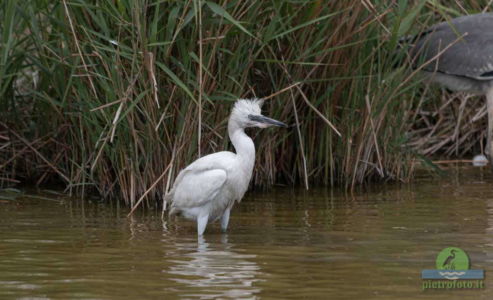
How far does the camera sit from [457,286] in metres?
4.91

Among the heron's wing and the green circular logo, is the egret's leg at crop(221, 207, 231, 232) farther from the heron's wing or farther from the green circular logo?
the heron's wing

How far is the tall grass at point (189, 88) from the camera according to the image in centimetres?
696

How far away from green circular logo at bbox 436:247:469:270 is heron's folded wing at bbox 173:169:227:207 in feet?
4.84

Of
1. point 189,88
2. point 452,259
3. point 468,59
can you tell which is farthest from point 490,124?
point 452,259

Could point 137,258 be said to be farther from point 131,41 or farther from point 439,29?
point 439,29

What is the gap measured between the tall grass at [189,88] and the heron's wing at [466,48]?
0.87 metres

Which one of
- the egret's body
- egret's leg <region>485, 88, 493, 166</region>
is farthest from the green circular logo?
egret's leg <region>485, 88, 493, 166</region>

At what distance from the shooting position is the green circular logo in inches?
208

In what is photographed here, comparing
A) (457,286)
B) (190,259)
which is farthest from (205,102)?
(457,286)

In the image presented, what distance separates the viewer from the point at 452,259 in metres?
5.51

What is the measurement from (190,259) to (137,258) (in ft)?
0.97

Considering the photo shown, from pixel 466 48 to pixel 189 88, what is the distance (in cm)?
372

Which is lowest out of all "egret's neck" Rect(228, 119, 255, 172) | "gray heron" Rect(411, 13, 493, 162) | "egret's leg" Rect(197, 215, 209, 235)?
"egret's leg" Rect(197, 215, 209, 235)

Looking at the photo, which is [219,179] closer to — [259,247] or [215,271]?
[259,247]
